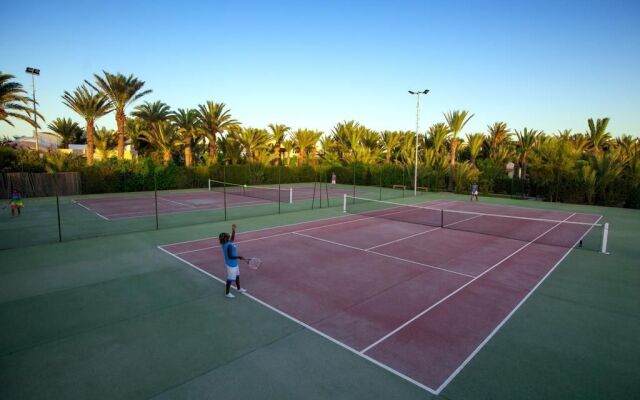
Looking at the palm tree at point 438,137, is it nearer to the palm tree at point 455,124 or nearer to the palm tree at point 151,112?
the palm tree at point 455,124

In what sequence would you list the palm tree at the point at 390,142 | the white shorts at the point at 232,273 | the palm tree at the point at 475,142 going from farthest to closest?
the palm tree at the point at 390,142
the palm tree at the point at 475,142
the white shorts at the point at 232,273

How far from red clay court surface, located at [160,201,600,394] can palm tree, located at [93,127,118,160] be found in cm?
4510

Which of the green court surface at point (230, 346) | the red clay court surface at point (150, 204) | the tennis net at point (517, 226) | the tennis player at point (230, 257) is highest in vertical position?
the tennis player at point (230, 257)

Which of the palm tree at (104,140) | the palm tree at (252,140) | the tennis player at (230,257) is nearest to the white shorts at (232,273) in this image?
the tennis player at (230,257)

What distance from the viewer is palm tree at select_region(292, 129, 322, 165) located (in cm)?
5534

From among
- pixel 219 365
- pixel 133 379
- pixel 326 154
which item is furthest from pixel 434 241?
pixel 326 154

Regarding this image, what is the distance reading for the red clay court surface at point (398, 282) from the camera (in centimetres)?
655

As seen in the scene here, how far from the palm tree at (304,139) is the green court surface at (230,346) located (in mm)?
45903

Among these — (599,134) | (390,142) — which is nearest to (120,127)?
(390,142)

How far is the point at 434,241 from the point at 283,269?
273 inches

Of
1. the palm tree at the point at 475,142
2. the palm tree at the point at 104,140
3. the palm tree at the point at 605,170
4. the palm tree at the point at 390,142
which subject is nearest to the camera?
the palm tree at the point at 605,170

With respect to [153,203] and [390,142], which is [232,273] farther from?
[390,142]

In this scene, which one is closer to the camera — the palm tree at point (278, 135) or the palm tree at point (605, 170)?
the palm tree at point (605, 170)

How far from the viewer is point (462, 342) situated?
6648 mm
